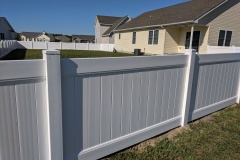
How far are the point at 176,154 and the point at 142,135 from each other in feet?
1.86

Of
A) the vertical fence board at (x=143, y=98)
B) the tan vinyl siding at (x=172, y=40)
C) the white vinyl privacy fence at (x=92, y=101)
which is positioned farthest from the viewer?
the tan vinyl siding at (x=172, y=40)

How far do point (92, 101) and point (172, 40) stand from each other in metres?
15.7

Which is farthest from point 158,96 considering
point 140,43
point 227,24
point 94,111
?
point 140,43

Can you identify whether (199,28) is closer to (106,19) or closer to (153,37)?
(153,37)

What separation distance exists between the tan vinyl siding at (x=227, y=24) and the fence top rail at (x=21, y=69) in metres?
14.9

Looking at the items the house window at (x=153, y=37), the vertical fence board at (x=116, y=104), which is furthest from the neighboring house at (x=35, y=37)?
the vertical fence board at (x=116, y=104)

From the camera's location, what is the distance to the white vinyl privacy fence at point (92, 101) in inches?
71.7

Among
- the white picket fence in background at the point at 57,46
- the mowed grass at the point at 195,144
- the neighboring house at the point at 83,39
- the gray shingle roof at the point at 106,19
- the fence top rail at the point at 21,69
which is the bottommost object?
the mowed grass at the point at 195,144

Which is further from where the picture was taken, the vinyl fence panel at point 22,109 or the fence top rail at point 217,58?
the fence top rail at point 217,58

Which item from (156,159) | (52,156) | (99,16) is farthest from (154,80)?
(99,16)

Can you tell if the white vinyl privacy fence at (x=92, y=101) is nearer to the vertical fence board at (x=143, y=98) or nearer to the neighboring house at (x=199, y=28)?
the vertical fence board at (x=143, y=98)

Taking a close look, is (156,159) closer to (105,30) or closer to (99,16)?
(105,30)

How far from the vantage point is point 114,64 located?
93.7 inches

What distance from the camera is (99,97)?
93.3 inches
